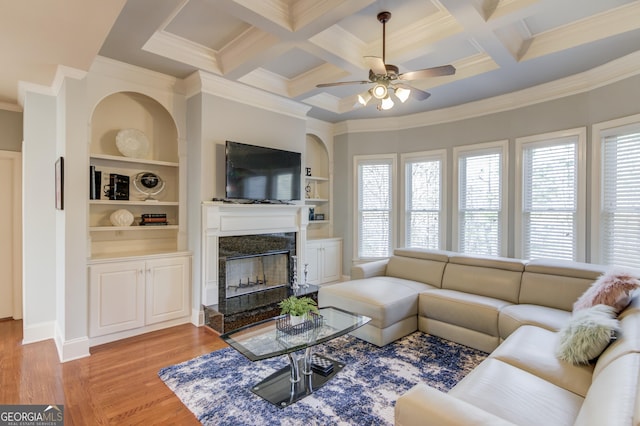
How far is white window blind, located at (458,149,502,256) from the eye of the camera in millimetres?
4566

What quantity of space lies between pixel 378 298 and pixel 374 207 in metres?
2.52

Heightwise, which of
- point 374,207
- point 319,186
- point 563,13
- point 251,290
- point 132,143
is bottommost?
point 251,290

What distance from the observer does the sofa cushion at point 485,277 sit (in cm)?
339

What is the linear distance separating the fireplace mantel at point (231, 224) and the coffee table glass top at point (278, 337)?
1.28m

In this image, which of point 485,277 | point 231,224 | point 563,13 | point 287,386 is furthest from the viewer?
point 231,224

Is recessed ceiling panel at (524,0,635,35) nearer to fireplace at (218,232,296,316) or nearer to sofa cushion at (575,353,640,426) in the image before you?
sofa cushion at (575,353,640,426)

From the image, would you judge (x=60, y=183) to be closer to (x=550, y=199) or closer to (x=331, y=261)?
(x=331, y=261)

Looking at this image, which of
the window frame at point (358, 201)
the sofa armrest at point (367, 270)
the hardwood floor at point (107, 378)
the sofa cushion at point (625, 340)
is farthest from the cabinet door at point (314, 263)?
the sofa cushion at point (625, 340)

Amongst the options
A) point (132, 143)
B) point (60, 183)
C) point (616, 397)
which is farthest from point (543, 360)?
point (132, 143)

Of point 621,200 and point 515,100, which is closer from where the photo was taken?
point 621,200

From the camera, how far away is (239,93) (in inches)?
161

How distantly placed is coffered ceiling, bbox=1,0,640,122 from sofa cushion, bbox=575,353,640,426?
2.43 meters

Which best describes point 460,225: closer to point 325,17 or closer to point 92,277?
point 325,17

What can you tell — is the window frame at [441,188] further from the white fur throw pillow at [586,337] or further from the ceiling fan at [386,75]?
the white fur throw pillow at [586,337]
